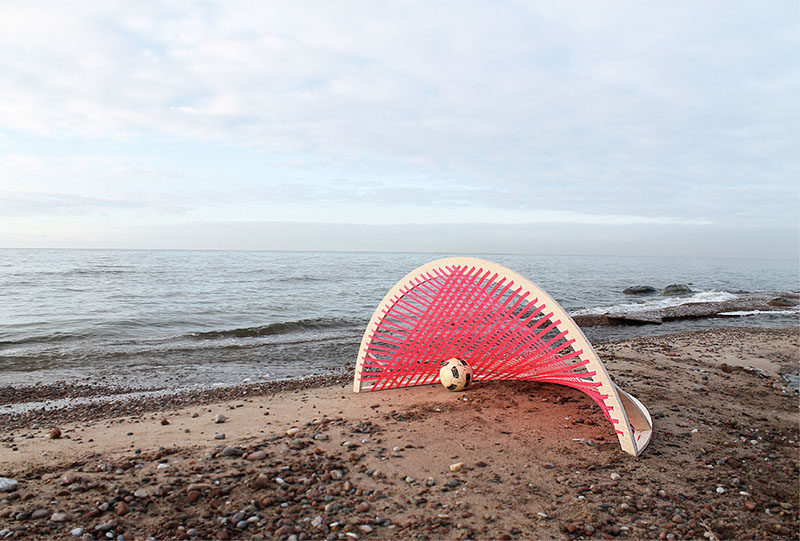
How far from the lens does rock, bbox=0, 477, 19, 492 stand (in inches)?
124

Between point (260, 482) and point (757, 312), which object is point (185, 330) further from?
point (757, 312)

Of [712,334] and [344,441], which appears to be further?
→ [712,334]

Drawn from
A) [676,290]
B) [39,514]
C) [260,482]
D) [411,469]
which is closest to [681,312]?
[676,290]

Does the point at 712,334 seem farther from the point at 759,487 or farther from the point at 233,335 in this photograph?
the point at 233,335

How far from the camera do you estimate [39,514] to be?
285cm

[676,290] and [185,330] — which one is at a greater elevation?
[185,330]

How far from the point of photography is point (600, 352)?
902cm

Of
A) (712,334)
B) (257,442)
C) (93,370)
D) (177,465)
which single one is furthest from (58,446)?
(712,334)

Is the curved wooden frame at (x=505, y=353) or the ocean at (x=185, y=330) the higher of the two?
the curved wooden frame at (x=505, y=353)

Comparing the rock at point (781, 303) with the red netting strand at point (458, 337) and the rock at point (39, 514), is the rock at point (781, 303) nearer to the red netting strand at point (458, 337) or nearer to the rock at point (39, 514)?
the red netting strand at point (458, 337)

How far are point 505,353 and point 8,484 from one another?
4.79m

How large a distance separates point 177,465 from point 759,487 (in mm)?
4378

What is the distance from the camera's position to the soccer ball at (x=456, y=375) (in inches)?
226

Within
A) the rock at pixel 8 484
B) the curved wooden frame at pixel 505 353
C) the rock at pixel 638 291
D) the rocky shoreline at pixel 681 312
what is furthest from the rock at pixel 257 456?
the rock at pixel 638 291
